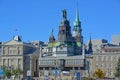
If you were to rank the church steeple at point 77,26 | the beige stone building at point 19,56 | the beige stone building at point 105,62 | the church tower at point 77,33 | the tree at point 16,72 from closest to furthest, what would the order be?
1. the tree at point 16,72
2. the beige stone building at point 105,62
3. the beige stone building at point 19,56
4. the church tower at point 77,33
5. the church steeple at point 77,26

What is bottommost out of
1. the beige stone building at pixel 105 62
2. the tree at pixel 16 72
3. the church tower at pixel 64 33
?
the tree at pixel 16 72

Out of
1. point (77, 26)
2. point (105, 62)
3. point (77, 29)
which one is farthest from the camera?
point (77, 29)

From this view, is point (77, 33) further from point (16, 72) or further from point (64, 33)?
point (16, 72)

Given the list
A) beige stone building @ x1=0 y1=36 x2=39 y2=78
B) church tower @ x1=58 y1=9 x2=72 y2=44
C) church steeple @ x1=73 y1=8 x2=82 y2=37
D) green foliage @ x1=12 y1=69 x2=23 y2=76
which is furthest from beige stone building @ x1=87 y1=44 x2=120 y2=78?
church steeple @ x1=73 y1=8 x2=82 y2=37

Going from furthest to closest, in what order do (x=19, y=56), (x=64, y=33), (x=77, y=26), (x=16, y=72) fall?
(x=77, y=26)
(x=64, y=33)
(x=19, y=56)
(x=16, y=72)

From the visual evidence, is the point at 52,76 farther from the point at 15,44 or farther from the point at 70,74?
the point at 15,44

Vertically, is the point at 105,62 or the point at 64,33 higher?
the point at 64,33

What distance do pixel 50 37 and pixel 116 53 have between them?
34484 mm

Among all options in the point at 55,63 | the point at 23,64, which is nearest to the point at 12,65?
the point at 23,64

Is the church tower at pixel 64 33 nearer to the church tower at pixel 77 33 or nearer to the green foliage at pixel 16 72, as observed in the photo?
the church tower at pixel 77 33

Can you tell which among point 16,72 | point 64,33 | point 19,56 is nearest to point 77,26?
point 64,33

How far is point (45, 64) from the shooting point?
143 m

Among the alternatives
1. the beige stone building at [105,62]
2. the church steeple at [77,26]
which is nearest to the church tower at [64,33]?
the beige stone building at [105,62]

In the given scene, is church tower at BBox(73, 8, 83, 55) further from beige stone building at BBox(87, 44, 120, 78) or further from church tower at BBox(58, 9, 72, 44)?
beige stone building at BBox(87, 44, 120, 78)
